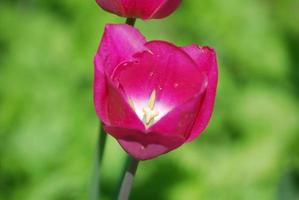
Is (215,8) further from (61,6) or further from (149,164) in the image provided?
(149,164)

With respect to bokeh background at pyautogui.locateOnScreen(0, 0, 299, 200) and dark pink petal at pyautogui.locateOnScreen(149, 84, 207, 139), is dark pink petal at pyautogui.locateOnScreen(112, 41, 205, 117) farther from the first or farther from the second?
bokeh background at pyautogui.locateOnScreen(0, 0, 299, 200)

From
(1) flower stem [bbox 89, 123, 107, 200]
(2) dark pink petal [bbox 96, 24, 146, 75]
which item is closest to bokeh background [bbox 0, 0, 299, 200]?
→ (1) flower stem [bbox 89, 123, 107, 200]

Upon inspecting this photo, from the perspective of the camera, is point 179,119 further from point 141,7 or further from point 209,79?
point 141,7

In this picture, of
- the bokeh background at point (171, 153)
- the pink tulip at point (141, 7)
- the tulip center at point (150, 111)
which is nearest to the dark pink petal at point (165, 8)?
the pink tulip at point (141, 7)

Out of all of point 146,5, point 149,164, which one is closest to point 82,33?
point 149,164

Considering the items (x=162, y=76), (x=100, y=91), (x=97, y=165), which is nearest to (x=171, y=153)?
(x=97, y=165)
